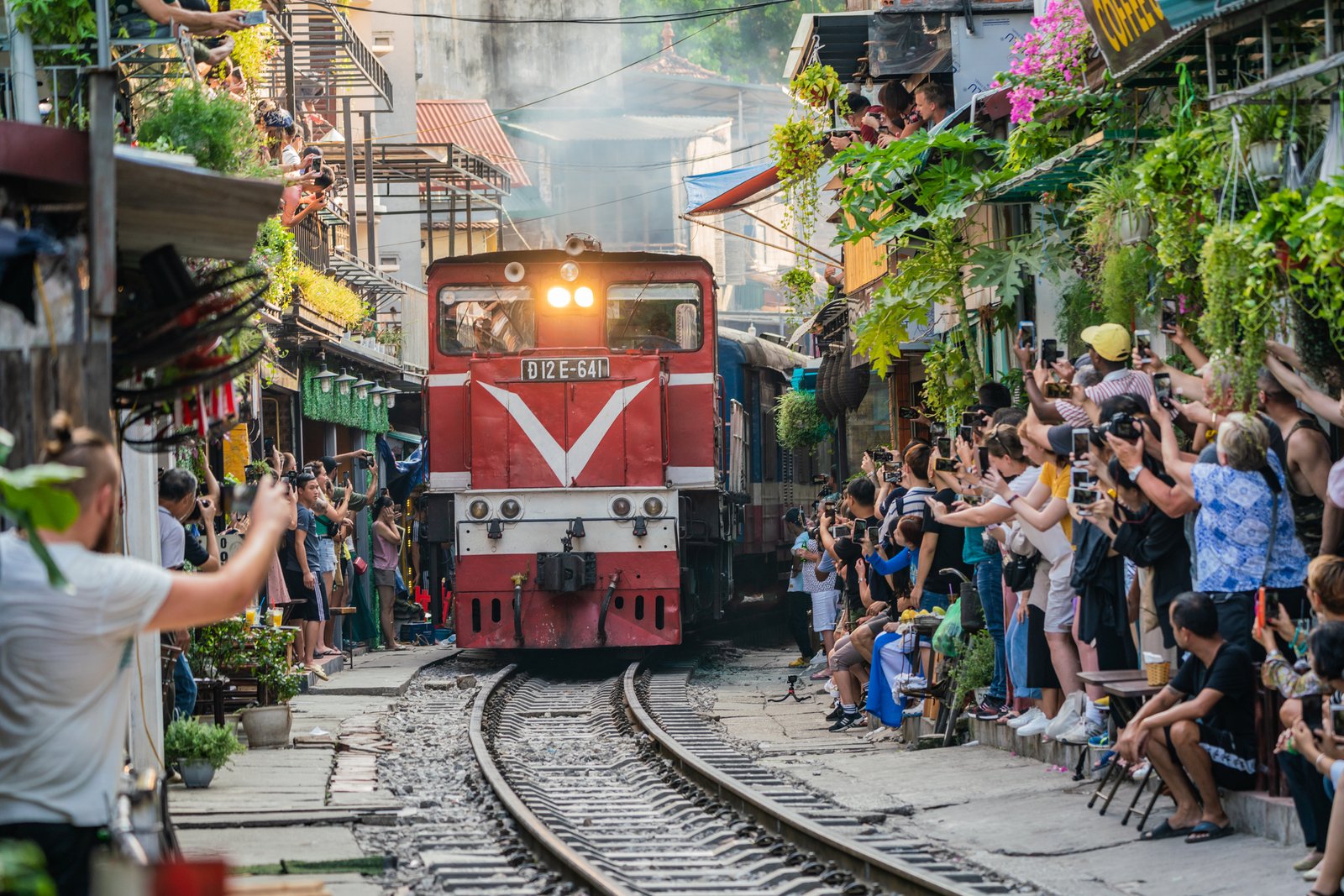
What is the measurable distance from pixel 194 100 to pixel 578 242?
7.26m

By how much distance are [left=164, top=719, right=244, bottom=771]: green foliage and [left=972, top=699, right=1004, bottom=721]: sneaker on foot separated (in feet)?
14.7

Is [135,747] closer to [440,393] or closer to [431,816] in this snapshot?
[431,816]

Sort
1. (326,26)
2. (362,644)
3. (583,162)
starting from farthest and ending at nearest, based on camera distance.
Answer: (583,162) < (326,26) < (362,644)

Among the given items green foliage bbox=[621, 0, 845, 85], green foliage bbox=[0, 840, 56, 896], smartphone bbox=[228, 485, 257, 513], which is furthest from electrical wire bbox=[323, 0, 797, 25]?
green foliage bbox=[0, 840, 56, 896]

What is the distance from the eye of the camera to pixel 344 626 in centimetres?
1938

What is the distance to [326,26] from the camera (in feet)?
75.8

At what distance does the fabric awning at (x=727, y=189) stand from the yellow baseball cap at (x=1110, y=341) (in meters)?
10.7

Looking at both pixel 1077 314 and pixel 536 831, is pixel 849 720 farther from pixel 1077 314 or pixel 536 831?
pixel 536 831

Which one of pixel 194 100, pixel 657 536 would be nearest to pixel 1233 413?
pixel 194 100

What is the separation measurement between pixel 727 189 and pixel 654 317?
252 inches

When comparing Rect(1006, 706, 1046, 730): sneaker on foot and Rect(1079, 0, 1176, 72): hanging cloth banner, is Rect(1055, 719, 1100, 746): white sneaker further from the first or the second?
Rect(1079, 0, 1176, 72): hanging cloth banner

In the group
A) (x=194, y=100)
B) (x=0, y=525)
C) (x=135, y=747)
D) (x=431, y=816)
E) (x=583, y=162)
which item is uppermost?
(x=583, y=162)

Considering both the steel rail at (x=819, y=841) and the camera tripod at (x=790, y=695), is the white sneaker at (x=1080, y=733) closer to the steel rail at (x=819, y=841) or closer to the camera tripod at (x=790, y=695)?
the steel rail at (x=819, y=841)

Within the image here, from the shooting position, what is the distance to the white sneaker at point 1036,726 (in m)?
10.0
